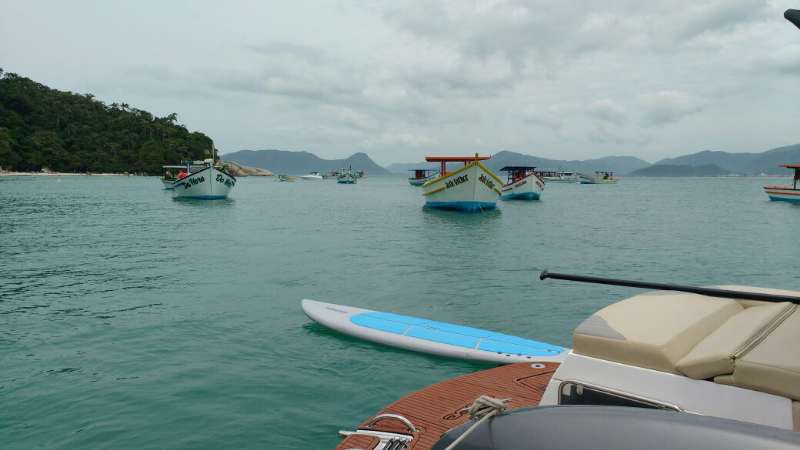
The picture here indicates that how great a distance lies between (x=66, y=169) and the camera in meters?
139

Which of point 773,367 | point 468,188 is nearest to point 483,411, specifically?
point 773,367

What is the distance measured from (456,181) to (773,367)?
44587 millimetres

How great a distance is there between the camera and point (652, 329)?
13.8 ft

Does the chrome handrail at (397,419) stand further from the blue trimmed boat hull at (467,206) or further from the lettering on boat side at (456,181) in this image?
the blue trimmed boat hull at (467,206)

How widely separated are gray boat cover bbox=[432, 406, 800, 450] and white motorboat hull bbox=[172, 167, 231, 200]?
59.9 m

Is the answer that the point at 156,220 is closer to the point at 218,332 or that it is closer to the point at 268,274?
the point at 268,274

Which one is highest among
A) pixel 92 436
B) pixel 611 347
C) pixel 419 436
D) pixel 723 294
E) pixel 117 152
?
pixel 117 152

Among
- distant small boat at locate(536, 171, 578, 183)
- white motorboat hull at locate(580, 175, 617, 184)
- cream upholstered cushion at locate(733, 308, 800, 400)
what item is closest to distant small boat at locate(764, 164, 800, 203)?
cream upholstered cushion at locate(733, 308, 800, 400)

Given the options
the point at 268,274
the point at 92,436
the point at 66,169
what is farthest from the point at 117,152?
the point at 92,436

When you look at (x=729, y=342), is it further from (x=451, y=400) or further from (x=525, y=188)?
(x=525, y=188)

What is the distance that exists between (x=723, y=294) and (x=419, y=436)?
3.19 meters

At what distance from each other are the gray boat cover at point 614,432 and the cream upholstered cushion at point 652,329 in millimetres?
1583

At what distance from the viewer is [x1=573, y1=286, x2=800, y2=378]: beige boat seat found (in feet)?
12.4

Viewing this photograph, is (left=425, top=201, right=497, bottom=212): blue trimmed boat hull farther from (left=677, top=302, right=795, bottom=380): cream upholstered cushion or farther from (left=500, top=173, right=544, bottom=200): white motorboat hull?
(left=677, top=302, right=795, bottom=380): cream upholstered cushion
